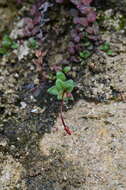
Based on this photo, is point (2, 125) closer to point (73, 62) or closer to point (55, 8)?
point (73, 62)

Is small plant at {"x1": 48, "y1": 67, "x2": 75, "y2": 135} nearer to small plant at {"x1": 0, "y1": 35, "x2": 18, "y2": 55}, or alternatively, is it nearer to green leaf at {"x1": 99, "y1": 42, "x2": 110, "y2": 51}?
green leaf at {"x1": 99, "y1": 42, "x2": 110, "y2": 51}

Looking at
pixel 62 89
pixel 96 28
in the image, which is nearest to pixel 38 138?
pixel 62 89

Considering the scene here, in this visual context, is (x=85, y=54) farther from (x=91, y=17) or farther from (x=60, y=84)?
(x=60, y=84)

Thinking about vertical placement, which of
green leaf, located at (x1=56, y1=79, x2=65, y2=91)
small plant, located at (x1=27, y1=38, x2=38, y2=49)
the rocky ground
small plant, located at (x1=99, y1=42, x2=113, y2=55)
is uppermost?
small plant, located at (x1=99, y1=42, x2=113, y2=55)

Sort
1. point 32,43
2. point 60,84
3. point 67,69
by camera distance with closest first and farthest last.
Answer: point 60,84 < point 67,69 < point 32,43

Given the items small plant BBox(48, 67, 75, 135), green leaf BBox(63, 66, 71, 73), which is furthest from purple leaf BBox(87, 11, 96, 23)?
small plant BBox(48, 67, 75, 135)

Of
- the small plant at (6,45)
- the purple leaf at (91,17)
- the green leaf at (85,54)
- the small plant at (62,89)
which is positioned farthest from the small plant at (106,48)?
the small plant at (6,45)

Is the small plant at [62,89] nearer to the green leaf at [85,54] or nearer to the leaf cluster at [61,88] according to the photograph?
the leaf cluster at [61,88]

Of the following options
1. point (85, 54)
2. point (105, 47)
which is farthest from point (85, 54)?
point (105, 47)
